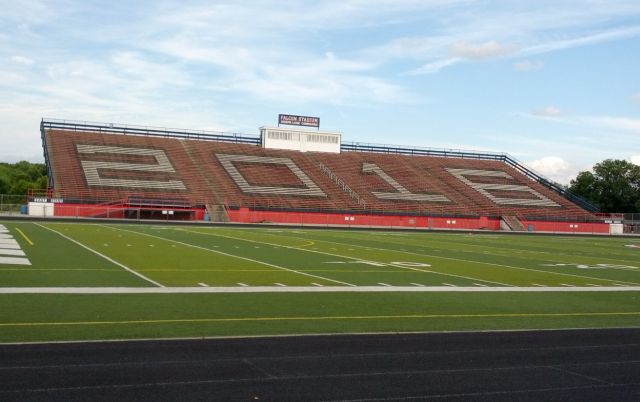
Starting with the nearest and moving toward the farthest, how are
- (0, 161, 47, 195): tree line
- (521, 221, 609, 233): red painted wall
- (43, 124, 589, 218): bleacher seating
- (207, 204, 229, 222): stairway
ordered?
1. (207, 204, 229, 222): stairway
2. (43, 124, 589, 218): bleacher seating
3. (521, 221, 609, 233): red painted wall
4. (0, 161, 47, 195): tree line

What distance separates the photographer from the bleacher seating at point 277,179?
64.4 m

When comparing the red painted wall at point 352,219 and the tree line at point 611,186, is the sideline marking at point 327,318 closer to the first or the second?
the red painted wall at point 352,219

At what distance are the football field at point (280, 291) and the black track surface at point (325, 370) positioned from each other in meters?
1.04

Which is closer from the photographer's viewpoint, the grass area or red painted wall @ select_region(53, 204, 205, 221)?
the grass area

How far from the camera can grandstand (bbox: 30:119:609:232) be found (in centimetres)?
6159

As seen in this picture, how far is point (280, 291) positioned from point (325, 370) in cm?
756

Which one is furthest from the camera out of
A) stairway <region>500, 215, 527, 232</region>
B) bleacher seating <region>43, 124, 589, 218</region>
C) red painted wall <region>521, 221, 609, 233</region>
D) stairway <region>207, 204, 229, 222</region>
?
red painted wall <region>521, 221, 609, 233</region>

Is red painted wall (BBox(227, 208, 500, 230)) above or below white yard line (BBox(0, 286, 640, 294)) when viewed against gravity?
above

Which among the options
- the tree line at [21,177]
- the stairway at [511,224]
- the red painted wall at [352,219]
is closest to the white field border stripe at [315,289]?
the red painted wall at [352,219]

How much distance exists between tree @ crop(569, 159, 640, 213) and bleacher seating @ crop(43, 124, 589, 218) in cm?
2246

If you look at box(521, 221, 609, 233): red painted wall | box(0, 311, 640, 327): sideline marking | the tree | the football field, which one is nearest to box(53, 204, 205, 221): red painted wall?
the football field

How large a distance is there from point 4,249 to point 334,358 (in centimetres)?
1817

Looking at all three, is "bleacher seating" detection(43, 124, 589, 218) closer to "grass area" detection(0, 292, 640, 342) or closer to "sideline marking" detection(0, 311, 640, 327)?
"grass area" detection(0, 292, 640, 342)

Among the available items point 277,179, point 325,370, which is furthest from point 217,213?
point 325,370
